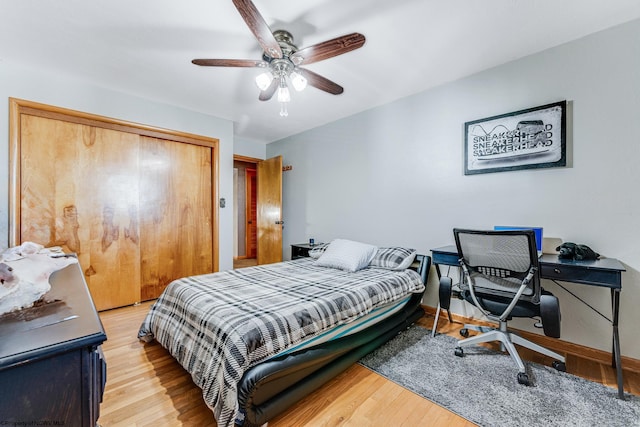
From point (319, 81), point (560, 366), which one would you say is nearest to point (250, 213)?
point (319, 81)

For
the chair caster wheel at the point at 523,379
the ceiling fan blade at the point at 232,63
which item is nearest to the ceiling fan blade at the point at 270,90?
the ceiling fan blade at the point at 232,63

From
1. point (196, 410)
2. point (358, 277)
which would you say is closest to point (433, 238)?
point (358, 277)

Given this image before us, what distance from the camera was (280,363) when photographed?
1.35 meters

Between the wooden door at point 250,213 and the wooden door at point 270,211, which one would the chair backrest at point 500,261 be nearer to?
the wooden door at point 270,211

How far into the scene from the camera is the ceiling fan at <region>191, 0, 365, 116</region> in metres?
1.58

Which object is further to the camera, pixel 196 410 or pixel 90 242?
pixel 90 242

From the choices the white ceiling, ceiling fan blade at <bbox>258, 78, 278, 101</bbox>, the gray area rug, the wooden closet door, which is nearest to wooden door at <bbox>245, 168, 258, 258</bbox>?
the wooden closet door

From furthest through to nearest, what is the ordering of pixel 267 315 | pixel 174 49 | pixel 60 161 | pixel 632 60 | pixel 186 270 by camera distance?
pixel 186 270, pixel 60 161, pixel 174 49, pixel 632 60, pixel 267 315

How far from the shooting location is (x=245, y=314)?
1466mm

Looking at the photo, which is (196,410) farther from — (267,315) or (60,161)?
(60,161)

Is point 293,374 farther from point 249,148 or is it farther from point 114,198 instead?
point 249,148

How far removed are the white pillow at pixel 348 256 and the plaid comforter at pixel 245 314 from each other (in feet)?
0.44

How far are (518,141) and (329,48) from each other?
184 centimetres

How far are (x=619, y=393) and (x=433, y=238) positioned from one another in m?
1.60
